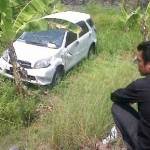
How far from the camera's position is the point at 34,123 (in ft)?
32.5

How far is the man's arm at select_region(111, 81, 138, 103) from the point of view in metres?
5.16

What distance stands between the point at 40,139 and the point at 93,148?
1147 millimetres

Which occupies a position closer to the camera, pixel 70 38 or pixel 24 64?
pixel 24 64

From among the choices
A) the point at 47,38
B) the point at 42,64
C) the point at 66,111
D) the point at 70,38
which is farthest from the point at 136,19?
the point at 66,111

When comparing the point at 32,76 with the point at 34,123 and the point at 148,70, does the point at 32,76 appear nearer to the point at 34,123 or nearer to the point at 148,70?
the point at 34,123

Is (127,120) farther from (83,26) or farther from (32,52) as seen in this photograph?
(83,26)

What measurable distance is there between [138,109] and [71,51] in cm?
881

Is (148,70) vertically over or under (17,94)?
over

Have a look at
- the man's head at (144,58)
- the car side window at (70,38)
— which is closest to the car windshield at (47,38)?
the car side window at (70,38)

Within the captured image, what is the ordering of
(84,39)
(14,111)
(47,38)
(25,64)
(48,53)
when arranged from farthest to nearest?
(84,39) < (47,38) < (48,53) < (25,64) < (14,111)

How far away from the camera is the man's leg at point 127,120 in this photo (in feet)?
17.9

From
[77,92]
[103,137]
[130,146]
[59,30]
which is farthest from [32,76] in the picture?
[130,146]

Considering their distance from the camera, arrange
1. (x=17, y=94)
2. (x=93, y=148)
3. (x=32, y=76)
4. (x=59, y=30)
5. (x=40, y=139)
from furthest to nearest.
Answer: (x=59, y=30)
(x=32, y=76)
(x=17, y=94)
(x=40, y=139)
(x=93, y=148)

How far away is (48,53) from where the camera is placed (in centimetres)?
1287
